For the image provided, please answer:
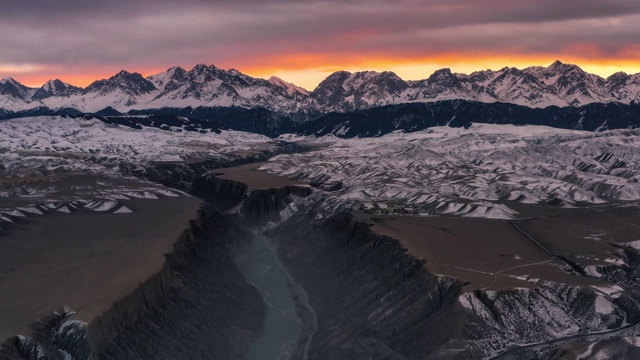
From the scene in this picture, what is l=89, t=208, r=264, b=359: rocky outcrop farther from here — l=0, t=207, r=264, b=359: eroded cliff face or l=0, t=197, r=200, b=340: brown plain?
l=0, t=197, r=200, b=340: brown plain

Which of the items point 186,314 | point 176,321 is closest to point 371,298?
point 186,314

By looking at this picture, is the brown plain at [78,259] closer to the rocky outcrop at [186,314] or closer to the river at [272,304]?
the rocky outcrop at [186,314]

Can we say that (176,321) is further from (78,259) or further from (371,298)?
(371,298)

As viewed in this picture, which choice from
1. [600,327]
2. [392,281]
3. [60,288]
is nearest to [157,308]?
[60,288]

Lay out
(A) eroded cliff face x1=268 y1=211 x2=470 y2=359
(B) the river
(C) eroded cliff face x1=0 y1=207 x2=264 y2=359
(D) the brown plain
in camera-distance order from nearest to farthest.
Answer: (C) eroded cliff face x1=0 y1=207 x2=264 y2=359, (D) the brown plain, (A) eroded cliff face x1=268 y1=211 x2=470 y2=359, (B) the river

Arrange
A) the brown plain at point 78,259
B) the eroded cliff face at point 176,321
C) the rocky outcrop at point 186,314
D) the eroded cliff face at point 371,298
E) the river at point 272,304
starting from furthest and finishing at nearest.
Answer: the river at point 272,304
the eroded cliff face at point 371,298
the brown plain at point 78,259
the rocky outcrop at point 186,314
the eroded cliff face at point 176,321

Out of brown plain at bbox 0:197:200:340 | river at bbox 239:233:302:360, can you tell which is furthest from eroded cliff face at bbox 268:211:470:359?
brown plain at bbox 0:197:200:340

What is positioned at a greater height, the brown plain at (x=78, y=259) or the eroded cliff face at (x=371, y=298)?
the brown plain at (x=78, y=259)

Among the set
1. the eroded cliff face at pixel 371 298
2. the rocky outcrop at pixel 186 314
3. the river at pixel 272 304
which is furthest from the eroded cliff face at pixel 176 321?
the eroded cliff face at pixel 371 298
